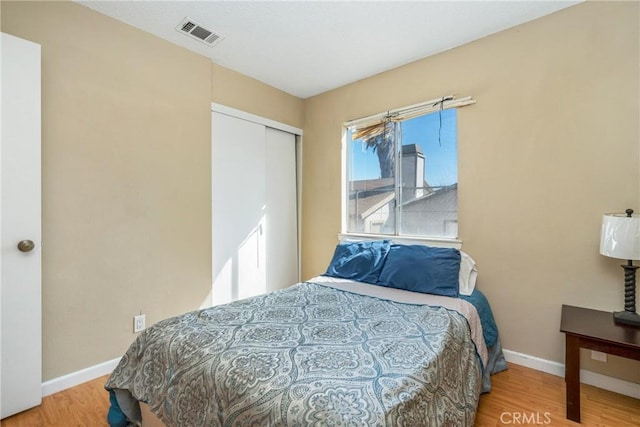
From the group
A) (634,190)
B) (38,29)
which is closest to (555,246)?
(634,190)

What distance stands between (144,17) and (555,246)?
11.1 ft

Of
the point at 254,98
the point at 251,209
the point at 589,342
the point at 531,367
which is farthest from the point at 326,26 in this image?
the point at 531,367

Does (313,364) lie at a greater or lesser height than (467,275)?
lesser

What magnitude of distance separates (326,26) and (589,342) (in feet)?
8.65

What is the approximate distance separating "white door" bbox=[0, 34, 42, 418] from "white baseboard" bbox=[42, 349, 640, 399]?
15 centimetres

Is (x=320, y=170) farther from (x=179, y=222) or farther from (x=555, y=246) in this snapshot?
(x=555, y=246)

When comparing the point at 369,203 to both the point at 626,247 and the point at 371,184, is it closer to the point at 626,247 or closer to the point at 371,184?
the point at 371,184

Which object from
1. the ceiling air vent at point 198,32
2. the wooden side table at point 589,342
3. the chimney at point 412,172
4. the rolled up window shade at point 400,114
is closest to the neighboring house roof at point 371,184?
the chimney at point 412,172

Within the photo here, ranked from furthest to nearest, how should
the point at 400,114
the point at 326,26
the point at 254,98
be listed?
the point at 254,98
the point at 400,114
the point at 326,26

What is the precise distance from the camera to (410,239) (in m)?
2.82

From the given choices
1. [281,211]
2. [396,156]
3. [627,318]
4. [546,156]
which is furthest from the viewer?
[281,211]

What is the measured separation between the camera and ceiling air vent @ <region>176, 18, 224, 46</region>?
7.41 ft

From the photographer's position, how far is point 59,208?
77.6 inches

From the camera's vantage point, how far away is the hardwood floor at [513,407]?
166 cm
